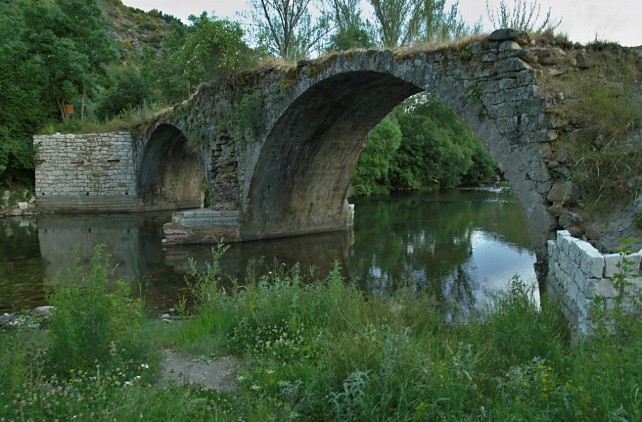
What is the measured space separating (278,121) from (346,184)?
4.01 m

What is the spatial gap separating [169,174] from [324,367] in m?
19.7

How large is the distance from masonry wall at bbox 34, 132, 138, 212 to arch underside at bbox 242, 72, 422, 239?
9.84 m

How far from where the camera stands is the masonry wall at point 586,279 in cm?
337

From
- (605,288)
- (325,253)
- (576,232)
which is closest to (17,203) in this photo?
(325,253)

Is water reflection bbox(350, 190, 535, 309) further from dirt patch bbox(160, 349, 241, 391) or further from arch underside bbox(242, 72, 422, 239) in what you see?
dirt patch bbox(160, 349, 241, 391)

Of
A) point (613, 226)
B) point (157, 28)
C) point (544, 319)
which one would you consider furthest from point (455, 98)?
point (157, 28)

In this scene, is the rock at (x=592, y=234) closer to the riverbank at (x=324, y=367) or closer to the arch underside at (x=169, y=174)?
the riverbank at (x=324, y=367)

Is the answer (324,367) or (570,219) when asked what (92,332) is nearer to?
(324,367)

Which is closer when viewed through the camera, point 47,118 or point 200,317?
point 200,317

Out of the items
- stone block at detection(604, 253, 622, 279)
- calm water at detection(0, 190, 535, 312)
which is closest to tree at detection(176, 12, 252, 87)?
calm water at detection(0, 190, 535, 312)

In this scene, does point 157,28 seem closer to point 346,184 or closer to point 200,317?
point 346,184

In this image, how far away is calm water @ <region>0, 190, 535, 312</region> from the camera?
27.8 ft

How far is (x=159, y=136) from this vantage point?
19.2m

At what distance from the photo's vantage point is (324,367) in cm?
349
